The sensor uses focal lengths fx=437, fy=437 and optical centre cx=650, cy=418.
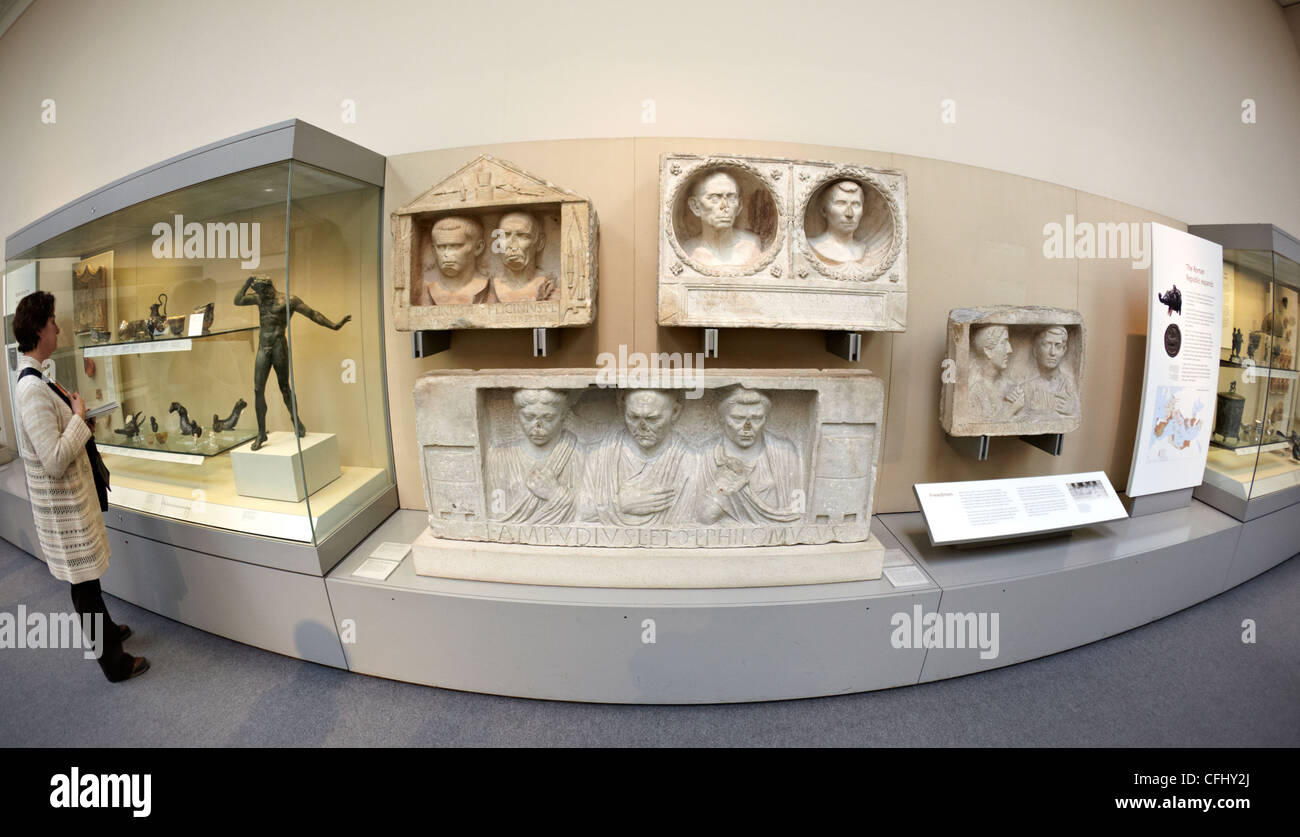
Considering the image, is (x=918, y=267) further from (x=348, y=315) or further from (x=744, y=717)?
(x=348, y=315)

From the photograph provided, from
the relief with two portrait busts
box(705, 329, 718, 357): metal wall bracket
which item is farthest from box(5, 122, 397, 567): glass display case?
box(705, 329, 718, 357): metal wall bracket

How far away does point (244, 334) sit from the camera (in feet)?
8.16

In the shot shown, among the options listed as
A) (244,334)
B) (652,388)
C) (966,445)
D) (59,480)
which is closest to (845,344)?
(652,388)

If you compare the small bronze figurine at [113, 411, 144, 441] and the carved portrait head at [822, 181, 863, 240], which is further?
the small bronze figurine at [113, 411, 144, 441]

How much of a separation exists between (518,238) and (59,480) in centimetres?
235

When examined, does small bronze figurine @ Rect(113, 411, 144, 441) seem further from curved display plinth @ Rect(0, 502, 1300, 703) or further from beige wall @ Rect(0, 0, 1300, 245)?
beige wall @ Rect(0, 0, 1300, 245)

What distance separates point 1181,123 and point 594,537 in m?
5.14

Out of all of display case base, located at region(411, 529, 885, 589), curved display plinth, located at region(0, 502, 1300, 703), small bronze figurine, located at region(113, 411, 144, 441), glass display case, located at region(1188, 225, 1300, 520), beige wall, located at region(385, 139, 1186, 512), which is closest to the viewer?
curved display plinth, located at region(0, 502, 1300, 703)

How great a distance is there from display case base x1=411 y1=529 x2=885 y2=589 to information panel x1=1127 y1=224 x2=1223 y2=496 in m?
2.19

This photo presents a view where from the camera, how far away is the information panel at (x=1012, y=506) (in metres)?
2.24

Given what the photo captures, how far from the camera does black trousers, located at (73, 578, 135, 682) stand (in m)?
2.06

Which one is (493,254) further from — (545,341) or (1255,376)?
(1255,376)

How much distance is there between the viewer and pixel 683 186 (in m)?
2.12
